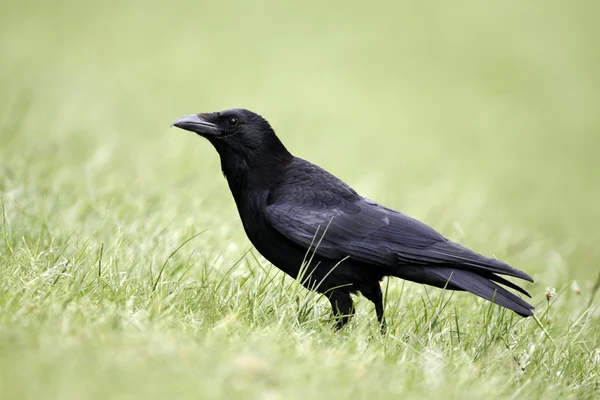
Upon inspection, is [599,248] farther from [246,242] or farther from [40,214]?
[40,214]

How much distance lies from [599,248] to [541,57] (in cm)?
823

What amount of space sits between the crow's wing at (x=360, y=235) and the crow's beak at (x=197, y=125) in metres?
0.59

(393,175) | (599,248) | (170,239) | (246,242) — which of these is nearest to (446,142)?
(393,175)

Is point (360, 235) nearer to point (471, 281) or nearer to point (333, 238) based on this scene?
point (333, 238)

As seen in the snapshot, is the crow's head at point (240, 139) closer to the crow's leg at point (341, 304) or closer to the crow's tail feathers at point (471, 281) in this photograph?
the crow's leg at point (341, 304)

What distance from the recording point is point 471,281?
15.1 feet

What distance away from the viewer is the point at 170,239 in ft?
17.4

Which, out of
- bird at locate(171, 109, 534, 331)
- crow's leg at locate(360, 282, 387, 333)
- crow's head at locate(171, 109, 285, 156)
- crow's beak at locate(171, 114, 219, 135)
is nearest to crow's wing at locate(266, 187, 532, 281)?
bird at locate(171, 109, 534, 331)

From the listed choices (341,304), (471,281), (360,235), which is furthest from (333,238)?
(471,281)

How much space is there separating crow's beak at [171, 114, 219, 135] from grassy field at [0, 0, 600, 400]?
0.74 metres

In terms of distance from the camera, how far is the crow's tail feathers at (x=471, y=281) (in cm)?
440

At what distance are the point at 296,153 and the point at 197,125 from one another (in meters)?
5.31

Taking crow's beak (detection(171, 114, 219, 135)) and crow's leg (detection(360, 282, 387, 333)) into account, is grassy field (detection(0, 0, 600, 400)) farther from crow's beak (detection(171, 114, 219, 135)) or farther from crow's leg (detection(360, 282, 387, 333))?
crow's beak (detection(171, 114, 219, 135))

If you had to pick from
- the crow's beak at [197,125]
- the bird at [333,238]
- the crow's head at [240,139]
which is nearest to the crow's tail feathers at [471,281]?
the bird at [333,238]
